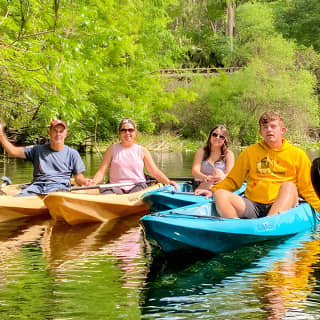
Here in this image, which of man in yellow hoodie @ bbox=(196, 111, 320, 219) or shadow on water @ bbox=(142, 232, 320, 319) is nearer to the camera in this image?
shadow on water @ bbox=(142, 232, 320, 319)

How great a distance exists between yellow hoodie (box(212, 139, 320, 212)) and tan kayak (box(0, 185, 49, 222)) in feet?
9.18

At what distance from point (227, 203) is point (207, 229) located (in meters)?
0.63

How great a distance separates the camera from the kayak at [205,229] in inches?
248

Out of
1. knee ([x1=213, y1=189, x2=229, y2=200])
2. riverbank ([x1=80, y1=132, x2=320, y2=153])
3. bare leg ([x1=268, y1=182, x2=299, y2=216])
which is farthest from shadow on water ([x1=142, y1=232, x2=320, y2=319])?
riverbank ([x1=80, y1=132, x2=320, y2=153])

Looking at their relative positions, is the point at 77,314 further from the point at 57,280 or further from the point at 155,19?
the point at 155,19

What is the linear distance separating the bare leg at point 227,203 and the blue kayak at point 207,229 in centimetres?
27

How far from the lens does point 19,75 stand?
535 inches

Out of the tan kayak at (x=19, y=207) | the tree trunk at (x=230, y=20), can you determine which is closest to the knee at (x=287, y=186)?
the tan kayak at (x=19, y=207)

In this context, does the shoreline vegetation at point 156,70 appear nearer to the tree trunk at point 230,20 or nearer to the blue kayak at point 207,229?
the tree trunk at point 230,20

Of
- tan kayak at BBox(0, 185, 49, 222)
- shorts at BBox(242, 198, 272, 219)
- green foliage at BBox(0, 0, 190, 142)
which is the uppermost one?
green foliage at BBox(0, 0, 190, 142)

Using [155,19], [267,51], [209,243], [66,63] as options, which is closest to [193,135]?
[267,51]

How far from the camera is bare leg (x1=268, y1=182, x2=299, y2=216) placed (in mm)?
6988

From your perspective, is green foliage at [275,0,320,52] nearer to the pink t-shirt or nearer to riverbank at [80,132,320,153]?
riverbank at [80,132,320,153]

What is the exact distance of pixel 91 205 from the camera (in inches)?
352
